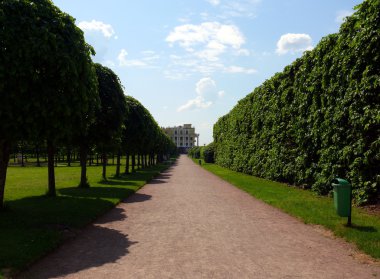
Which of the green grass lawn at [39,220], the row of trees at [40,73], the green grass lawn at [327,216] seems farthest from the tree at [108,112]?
the row of trees at [40,73]

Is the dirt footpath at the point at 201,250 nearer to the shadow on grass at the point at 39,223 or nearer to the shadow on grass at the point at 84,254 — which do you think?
the shadow on grass at the point at 84,254

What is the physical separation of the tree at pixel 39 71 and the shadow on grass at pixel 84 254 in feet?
10.6

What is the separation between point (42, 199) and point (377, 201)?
12.3 meters

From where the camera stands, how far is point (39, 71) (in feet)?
32.5

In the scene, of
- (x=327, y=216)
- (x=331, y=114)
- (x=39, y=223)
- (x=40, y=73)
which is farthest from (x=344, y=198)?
(x=40, y=73)

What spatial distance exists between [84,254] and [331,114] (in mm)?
11623

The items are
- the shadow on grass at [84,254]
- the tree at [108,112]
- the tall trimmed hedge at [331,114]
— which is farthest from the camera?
the tree at [108,112]

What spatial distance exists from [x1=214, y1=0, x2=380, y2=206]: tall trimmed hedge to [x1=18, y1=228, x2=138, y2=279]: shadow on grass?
853 cm

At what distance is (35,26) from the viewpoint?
9594 mm

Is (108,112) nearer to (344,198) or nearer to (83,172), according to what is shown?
(83,172)

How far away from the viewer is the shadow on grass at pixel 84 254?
6.43 meters

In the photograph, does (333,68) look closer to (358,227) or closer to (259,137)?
(358,227)

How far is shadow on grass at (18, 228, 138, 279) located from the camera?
6.43 meters

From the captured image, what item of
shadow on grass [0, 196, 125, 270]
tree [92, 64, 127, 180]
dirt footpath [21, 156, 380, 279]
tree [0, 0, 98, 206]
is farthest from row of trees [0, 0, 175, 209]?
tree [92, 64, 127, 180]
